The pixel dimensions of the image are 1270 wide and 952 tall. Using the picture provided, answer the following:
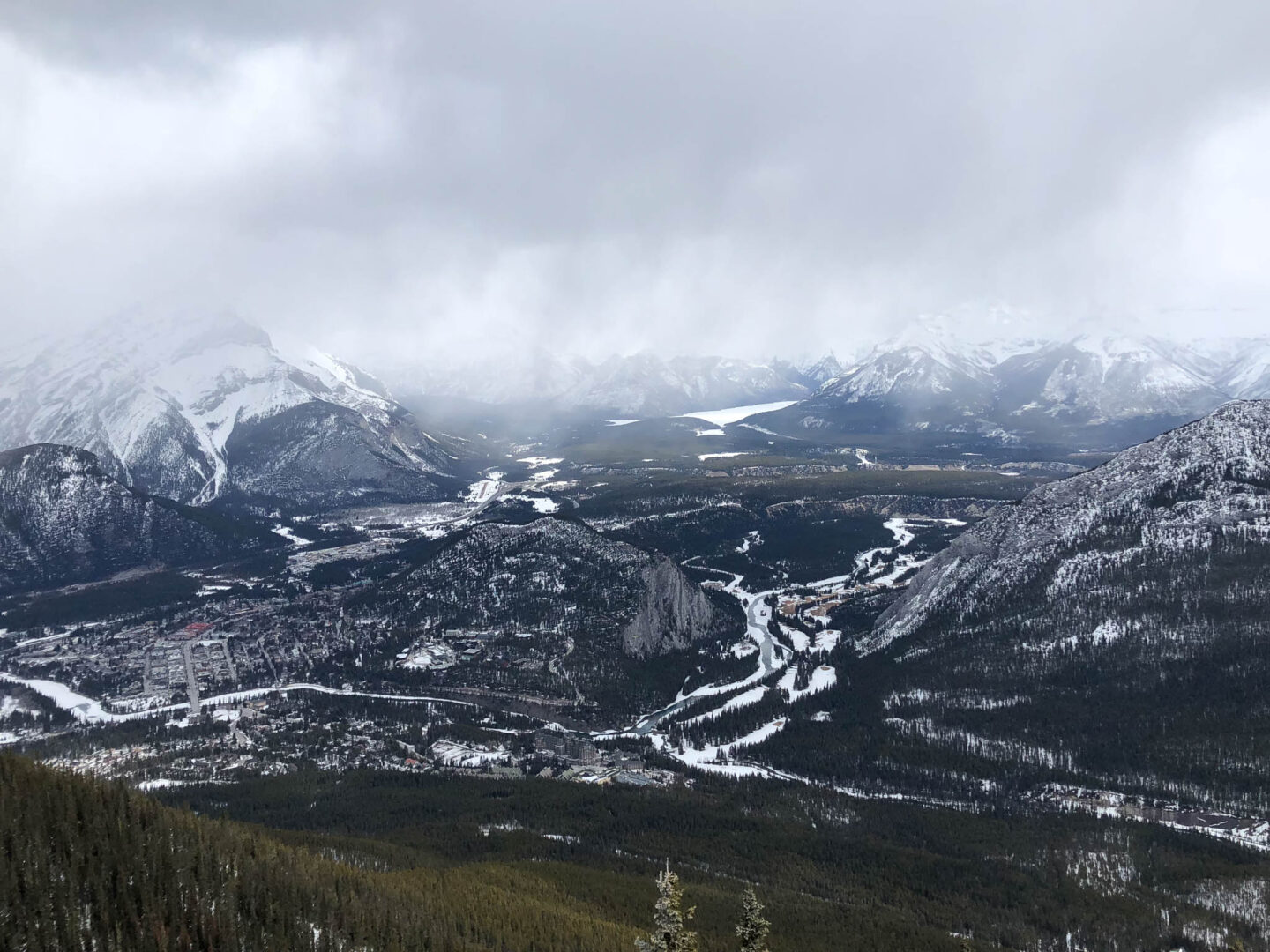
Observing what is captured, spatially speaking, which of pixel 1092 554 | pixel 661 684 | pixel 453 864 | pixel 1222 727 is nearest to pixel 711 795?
pixel 453 864

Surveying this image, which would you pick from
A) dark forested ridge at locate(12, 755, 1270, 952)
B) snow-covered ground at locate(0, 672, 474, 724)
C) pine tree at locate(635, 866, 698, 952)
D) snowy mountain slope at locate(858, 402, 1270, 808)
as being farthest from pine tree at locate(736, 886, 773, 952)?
snow-covered ground at locate(0, 672, 474, 724)

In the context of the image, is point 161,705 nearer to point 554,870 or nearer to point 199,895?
point 554,870

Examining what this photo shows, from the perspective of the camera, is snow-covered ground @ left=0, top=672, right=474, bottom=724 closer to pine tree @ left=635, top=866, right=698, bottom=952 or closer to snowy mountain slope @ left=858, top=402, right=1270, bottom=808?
snowy mountain slope @ left=858, top=402, right=1270, bottom=808

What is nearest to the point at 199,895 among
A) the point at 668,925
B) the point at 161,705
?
the point at 668,925

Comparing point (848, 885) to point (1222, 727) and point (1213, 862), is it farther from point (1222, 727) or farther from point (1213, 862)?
point (1222, 727)

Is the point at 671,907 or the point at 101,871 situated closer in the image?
the point at 671,907

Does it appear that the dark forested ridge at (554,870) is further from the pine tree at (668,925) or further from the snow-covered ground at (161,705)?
the snow-covered ground at (161,705)

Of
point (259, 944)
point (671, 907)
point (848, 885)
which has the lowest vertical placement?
point (848, 885)

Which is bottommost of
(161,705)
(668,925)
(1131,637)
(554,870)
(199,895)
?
(554,870)
